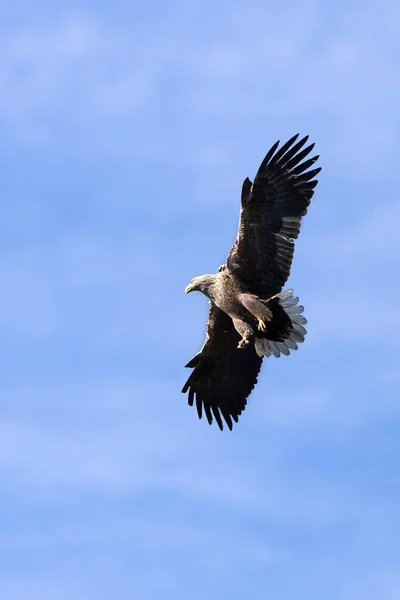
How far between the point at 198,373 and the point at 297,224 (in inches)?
112

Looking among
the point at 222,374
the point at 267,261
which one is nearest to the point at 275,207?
the point at 267,261

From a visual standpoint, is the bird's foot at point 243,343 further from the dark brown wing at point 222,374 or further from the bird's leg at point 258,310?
the dark brown wing at point 222,374

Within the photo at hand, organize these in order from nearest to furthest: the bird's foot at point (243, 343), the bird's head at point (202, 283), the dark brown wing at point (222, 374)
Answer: the bird's foot at point (243, 343) → the bird's head at point (202, 283) → the dark brown wing at point (222, 374)

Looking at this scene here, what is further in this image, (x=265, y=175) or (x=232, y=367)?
(x=232, y=367)

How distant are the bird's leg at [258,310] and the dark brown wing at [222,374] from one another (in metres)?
1.17

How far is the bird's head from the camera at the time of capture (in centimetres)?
2017

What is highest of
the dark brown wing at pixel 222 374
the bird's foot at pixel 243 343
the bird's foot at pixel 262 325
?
the dark brown wing at pixel 222 374

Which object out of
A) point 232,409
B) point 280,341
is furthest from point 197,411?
point 280,341

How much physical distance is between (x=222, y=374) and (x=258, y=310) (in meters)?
2.08

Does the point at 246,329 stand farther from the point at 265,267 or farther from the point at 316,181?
the point at 316,181

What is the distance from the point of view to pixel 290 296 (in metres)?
19.7

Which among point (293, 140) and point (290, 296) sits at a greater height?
point (293, 140)

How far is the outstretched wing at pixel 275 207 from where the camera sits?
19625 millimetres

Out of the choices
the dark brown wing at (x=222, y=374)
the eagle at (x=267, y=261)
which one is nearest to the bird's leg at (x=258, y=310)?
the eagle at (x=267, y=261)
